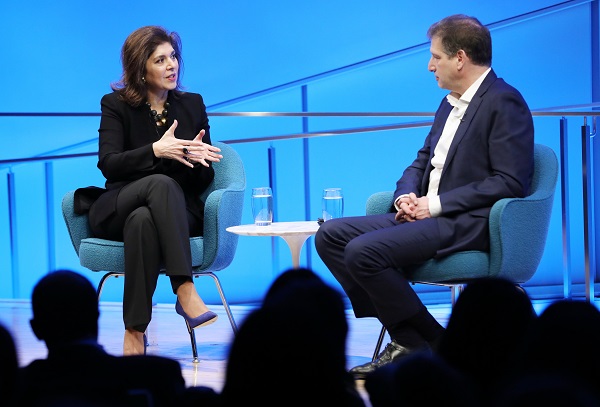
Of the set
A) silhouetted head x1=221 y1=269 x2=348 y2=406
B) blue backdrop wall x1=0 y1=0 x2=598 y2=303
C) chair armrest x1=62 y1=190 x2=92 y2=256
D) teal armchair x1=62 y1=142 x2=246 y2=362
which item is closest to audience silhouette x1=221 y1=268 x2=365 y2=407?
silhouetted head x1=221 y1=269 x2=348 y2=406

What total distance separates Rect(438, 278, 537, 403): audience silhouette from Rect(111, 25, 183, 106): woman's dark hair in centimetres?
228

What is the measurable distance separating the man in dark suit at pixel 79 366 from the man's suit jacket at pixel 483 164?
5.10 feet

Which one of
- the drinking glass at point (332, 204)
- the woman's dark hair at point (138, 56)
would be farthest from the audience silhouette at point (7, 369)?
the woman's dark hair at point (138, 56)

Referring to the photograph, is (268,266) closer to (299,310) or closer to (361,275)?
(361,275)

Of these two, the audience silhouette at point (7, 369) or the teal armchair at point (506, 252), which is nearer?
the audience silhouette at point (7, 369)

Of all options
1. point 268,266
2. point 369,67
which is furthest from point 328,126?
point 268,266

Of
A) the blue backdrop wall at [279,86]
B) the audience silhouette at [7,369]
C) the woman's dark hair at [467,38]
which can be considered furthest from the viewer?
the blue backdrop wall at [279,86]

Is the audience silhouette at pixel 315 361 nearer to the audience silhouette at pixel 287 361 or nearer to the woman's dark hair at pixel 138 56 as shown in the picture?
the audience silhouette at pixel 287 361

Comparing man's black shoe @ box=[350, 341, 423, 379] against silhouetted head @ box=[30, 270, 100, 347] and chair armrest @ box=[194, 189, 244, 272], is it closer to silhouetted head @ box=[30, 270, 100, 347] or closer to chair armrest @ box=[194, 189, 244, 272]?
chair armrest @ box=[194, 189, 244, 272]

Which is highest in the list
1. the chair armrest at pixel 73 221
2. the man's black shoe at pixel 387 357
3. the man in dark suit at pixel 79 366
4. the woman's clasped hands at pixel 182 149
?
the woman's clasped hands at pixel 182 149

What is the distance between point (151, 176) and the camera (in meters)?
2.88

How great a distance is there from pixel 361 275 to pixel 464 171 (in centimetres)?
48

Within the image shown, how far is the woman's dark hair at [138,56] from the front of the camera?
3.16 metres

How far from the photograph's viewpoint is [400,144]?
487 cm
